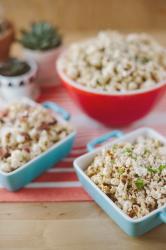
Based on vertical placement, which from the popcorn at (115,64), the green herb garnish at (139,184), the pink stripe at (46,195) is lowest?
the pink stripe at (46,195)

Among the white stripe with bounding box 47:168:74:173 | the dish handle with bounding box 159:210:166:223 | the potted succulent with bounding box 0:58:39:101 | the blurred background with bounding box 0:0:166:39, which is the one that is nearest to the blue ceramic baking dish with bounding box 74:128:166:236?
the dish handle with bounding box 159:210:166:223

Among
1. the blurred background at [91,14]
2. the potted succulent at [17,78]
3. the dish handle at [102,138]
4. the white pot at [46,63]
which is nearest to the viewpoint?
the dish handle at [102,138]

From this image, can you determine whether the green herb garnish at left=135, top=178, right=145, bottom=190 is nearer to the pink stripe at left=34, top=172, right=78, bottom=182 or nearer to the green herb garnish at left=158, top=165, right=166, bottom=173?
the green herb garnish at left=158, top=165, right=166, bottom=173

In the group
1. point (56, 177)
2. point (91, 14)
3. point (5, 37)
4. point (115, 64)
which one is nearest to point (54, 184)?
point (56, 177)

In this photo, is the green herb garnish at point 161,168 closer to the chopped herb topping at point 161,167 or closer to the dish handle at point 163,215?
the chopped herb topping at point 161,167

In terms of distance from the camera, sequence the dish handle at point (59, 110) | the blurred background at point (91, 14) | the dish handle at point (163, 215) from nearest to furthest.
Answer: the dish handle at point (163, 215), the dish handle at point (59, 110), the blurred background at point (91, 14)

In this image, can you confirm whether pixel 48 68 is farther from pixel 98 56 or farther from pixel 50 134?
pixel 50 134

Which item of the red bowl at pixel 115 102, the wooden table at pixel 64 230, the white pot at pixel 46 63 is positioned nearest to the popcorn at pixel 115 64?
the red bowl at pixel 115 102
